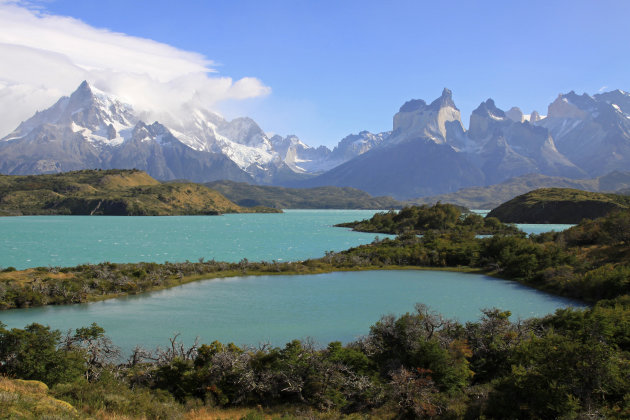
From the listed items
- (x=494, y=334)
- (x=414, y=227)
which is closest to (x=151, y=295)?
(x=494, y=334)

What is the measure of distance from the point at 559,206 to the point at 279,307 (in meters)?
152

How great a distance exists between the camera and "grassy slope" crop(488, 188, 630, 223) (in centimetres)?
14575

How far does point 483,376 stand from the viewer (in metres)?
20.3

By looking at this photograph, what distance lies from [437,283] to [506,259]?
42.6ft

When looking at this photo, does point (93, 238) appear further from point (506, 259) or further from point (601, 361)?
point (601, 361)

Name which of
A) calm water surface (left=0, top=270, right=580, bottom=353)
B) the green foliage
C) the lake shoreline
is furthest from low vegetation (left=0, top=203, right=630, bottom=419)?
the lake shoreline

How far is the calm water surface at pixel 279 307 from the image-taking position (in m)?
29.2

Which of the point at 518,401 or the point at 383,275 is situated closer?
the point at 518,401

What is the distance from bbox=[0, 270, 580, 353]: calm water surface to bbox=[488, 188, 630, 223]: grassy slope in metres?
118

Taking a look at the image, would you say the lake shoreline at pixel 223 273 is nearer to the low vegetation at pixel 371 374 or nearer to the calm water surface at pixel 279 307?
the calm water surface at pixel 279 307

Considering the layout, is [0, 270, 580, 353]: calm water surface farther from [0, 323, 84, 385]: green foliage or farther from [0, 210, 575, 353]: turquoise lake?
[0, 323, 84, 385]: green foliage

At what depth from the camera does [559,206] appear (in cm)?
15888

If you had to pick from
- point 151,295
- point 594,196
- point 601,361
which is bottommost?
point 151,295

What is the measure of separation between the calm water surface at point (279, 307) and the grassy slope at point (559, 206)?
386 ft
